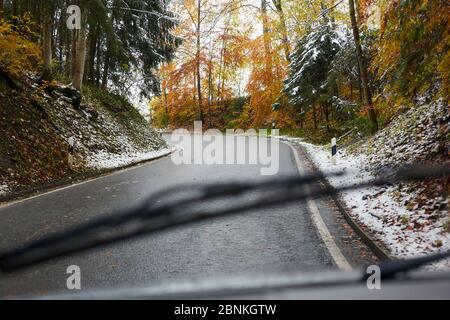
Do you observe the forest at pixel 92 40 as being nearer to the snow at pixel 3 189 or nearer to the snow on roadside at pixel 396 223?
the snow at pixel 3 189

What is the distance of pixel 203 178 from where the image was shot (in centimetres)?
1176

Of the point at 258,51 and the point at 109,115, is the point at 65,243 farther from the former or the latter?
the point at 258,51

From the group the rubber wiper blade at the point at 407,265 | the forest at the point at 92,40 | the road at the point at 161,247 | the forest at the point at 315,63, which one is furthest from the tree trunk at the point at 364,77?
the rubber wiper blade at the point at 407,265

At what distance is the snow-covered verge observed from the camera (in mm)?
5133

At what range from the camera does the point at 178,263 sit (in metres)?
5.01

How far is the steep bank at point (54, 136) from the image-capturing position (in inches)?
441

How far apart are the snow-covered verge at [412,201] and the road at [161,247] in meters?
0.89

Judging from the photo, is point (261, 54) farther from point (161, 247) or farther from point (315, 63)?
point (161, 247)

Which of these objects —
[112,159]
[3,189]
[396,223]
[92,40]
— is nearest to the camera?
[396,223]

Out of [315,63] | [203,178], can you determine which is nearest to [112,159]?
[203,178]

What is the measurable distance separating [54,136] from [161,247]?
9642 mm

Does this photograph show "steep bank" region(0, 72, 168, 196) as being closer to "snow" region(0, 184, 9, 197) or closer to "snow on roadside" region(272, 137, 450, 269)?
"snow" region(0, 184, 9, 197)

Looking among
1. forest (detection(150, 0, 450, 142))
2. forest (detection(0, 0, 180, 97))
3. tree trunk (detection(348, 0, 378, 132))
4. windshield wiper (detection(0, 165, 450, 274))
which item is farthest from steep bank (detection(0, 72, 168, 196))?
tree trunk (detection(348, 0, 378, 132))
